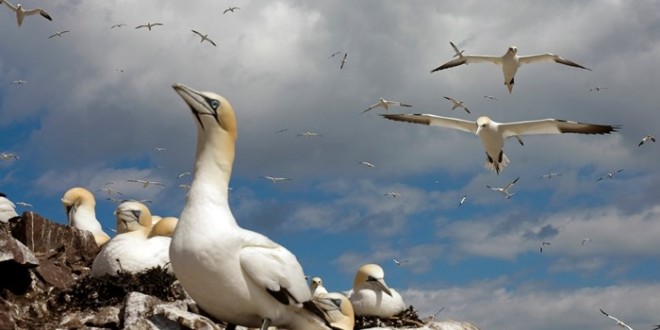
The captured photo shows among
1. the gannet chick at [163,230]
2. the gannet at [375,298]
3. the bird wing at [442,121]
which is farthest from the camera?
the bird wing at [442,121]

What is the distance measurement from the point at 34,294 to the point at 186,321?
3251 mm

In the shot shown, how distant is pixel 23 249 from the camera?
10.7 meters

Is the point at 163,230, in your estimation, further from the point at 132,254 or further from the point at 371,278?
the point at 371,278

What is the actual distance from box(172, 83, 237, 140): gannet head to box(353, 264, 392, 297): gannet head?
581 cm

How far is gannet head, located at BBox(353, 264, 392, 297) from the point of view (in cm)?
1370

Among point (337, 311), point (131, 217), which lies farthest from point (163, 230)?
point (337, 311)

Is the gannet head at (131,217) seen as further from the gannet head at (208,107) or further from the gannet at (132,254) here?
the gannet head at (208,107)

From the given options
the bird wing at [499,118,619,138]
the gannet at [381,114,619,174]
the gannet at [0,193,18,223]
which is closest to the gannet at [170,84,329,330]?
the gannet at [0,193,18,223]

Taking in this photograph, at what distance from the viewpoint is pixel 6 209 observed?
17234mm

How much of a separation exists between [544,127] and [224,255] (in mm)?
17196

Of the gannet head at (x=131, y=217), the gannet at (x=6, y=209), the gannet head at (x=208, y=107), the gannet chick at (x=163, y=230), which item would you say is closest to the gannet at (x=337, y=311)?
the gannet head at (x=208, y=107)

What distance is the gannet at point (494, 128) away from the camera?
2356 centimetres

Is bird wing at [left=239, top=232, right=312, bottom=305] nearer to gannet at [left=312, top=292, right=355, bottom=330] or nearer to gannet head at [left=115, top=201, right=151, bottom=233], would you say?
gannet at [left=312, top=292, right=355, bottom=330]

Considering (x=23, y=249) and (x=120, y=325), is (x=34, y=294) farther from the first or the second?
(x=120, y=325)
